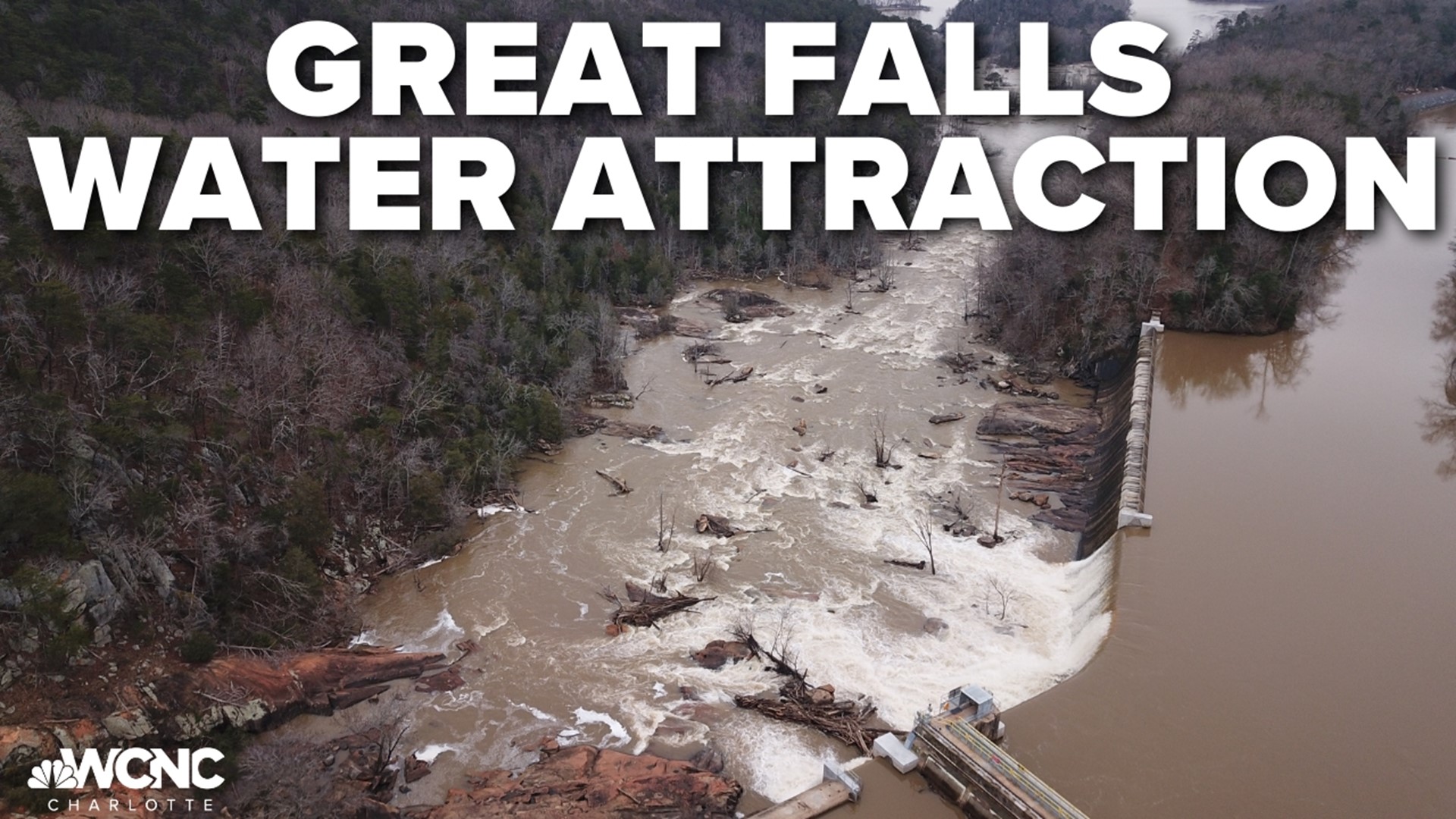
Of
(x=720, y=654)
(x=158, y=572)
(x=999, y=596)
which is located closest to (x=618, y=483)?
(x=720, y=654)

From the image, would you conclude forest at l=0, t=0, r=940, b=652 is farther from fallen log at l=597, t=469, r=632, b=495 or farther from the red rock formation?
fallen log at l=597, t=469, r=632, b=495

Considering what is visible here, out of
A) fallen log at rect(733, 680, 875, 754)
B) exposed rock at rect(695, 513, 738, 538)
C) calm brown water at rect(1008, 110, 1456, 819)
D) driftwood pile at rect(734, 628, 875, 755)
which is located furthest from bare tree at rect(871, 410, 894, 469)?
fallen log at rect(733, 680, 875, 754)

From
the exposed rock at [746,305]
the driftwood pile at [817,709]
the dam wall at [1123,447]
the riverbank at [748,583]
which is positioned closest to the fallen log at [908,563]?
the riverbank at [748,583]

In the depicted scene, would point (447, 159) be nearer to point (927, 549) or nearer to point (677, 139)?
point (677, 139)

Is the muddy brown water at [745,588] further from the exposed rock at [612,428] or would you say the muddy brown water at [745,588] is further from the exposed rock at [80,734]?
the exposed rock at [80,734]

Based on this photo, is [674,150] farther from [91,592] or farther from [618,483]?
[91,592]

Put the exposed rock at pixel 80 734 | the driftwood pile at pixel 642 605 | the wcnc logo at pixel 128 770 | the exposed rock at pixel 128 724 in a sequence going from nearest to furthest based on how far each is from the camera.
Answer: the wcnc logo at pixel 128 770, the exposed rock at pixel 80 734, the exposed rock at pixel 128 724, the driftwood pile at pixel 642 605
